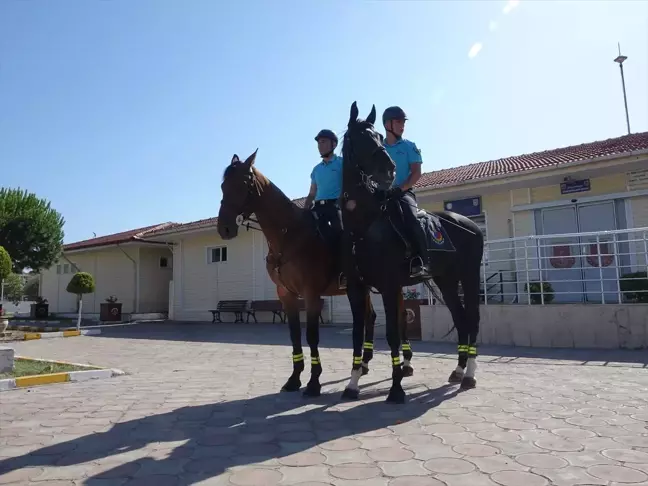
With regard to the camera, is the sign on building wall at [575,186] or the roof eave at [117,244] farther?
the roof eave at [117,244]

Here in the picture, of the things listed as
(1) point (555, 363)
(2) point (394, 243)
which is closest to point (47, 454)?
(2) point (394, 243)

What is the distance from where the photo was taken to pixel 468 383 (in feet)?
17.4

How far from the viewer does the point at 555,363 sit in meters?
7.20

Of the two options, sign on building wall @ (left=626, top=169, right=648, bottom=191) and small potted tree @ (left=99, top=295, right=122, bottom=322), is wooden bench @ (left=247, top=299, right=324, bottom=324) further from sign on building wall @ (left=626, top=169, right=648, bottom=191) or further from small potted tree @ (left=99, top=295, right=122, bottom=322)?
sign on building wall @ (left=626, top=169, right=648, bottom=191)

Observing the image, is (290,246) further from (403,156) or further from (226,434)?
(226,434)

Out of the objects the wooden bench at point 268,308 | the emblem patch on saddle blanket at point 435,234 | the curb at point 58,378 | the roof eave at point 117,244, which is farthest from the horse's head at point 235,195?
the roof eave at point 117,244

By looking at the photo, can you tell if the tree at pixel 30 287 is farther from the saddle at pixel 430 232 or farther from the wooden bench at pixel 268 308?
the saddle at pixel 430 232

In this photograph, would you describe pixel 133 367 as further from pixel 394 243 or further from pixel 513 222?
pixel 513 222

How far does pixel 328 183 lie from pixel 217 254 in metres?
17.5

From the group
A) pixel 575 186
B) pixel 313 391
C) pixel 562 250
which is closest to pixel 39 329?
pixel 313 391

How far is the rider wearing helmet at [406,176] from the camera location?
4875mm

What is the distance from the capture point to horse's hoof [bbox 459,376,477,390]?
529 centimetres

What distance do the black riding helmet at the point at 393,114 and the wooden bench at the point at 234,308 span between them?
16.0m

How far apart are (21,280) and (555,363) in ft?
251
